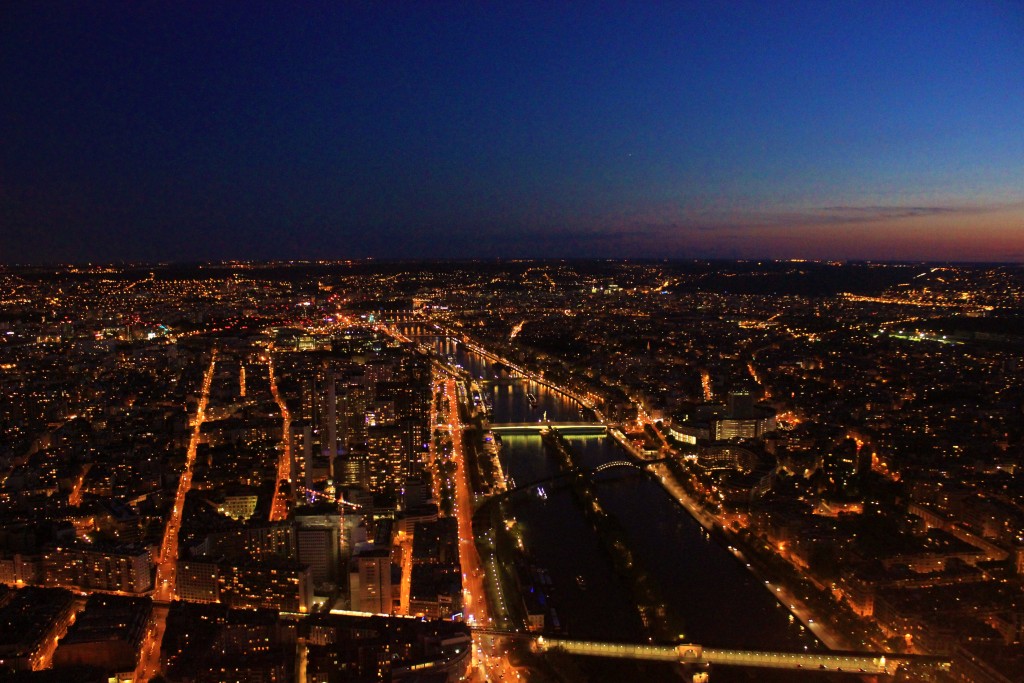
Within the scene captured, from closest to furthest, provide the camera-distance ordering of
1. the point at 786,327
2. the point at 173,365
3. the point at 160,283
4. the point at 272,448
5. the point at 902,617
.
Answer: the point at 902,617
the point at 272,448
the point at 173,365
the point at 786,327
the point at 160,283

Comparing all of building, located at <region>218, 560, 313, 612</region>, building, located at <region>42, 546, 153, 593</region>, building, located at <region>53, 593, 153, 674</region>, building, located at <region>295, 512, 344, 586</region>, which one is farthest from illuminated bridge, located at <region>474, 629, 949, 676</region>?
building, located at <region>42, 546, 153, 593</region>

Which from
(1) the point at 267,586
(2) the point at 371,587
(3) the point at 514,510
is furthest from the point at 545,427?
(1) the point at 267,586

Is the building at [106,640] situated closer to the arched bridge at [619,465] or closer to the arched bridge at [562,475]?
the arched bridge at [562,475]

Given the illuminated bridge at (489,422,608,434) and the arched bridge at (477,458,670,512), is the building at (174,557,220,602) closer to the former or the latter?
the arched bridge at (477,458,670,512)

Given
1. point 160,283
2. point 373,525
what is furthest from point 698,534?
point 160,283

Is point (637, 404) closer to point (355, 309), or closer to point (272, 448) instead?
point (272, 448)

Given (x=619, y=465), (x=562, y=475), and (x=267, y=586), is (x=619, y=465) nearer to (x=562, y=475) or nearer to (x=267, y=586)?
(x=562, y=475)

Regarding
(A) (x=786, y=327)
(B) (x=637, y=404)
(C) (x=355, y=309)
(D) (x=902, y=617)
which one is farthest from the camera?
(C) (x=355, y=309)
